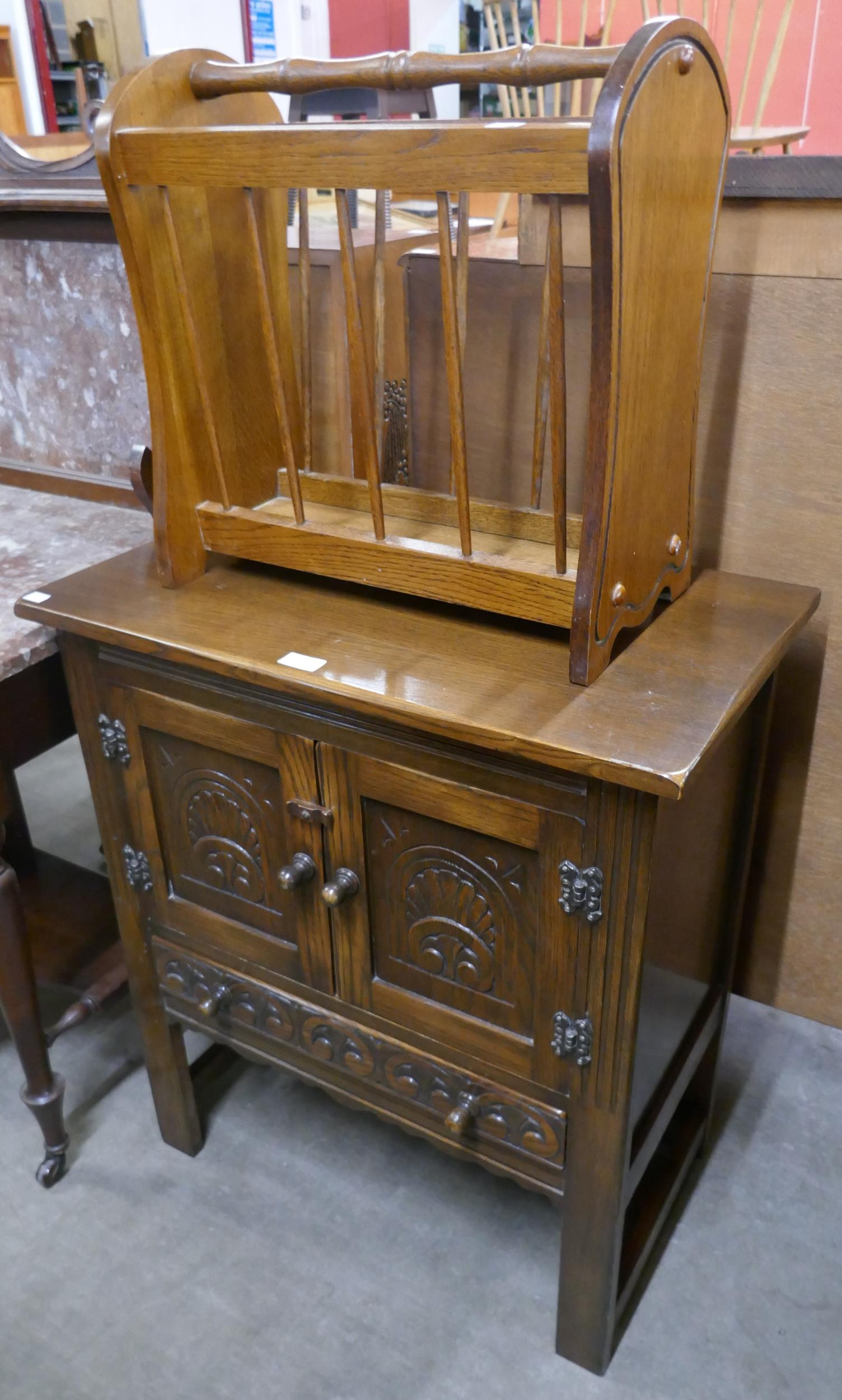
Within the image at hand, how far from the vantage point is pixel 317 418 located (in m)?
1.45

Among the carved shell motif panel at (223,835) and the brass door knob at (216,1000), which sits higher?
the carved shell motif panel at (223,835)

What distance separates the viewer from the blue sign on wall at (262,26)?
4551 millimetres

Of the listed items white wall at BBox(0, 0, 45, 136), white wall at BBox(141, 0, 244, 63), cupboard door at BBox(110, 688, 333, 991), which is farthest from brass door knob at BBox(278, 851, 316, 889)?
white wall at BBox(0, 0, 45, 136)

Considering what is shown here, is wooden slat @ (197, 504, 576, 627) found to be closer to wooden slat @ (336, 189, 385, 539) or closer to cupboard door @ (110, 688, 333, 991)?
wooden slat @ (336, 189, 385, 539)

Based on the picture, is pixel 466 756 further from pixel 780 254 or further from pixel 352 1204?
pixel 352 1204

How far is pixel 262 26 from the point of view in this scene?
461 centimetres

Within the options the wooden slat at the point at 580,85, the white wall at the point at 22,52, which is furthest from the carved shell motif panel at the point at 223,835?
the white wall at the point at 22,52

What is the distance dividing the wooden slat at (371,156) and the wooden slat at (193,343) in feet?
0.14

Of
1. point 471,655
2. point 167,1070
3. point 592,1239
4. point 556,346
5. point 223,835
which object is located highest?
point 556,346

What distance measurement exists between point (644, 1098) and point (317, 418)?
3.19 ft

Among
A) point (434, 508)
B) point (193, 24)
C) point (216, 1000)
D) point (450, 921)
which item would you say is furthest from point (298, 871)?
point (193, 24)

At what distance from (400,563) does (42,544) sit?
69 cm

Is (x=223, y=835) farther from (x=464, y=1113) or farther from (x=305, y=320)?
(x=305, y=320)

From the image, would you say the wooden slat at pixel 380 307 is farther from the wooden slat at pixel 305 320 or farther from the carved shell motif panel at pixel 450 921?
the carved shell motif panel at pixel 450 921
